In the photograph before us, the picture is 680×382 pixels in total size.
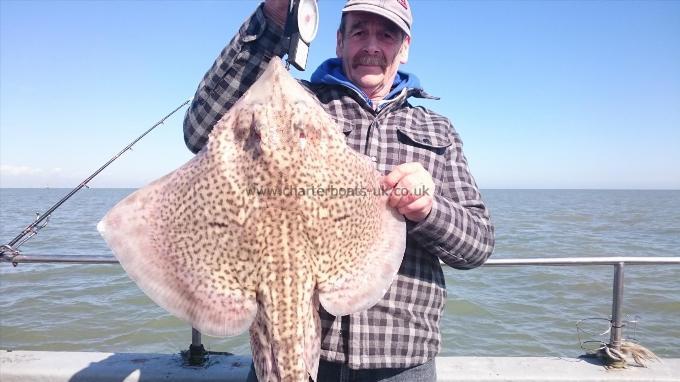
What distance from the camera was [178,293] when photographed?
1777 millimetres

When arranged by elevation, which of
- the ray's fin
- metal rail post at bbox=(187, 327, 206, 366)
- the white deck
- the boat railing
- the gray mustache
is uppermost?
the gray mustache

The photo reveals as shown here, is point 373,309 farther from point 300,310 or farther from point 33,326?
point 33,326

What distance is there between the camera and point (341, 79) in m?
2.64

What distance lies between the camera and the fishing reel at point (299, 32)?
7.25 ft

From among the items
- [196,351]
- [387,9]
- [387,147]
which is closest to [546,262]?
[387,147]

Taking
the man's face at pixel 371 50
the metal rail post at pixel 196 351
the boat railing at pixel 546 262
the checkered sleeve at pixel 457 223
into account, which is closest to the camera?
the checkered sleeve at pixel 457 223

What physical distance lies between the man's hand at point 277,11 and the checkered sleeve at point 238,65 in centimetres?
3

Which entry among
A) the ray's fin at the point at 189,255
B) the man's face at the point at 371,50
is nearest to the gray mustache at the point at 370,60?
the man's face at the point at 371,50

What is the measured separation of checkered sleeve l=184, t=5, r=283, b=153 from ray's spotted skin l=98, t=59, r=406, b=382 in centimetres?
70

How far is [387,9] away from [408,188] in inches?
46.0

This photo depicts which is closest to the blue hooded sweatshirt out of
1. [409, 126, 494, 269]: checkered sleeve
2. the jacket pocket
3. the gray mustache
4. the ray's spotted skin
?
the gray mustache

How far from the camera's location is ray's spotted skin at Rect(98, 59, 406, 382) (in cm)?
171

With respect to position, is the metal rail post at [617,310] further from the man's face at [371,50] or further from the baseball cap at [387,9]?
the baseball cap at [387,9]

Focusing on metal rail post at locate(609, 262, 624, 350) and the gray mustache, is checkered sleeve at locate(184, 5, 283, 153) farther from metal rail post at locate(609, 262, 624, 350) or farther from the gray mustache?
metal rail post at locate(609, 262, 624, 350)
